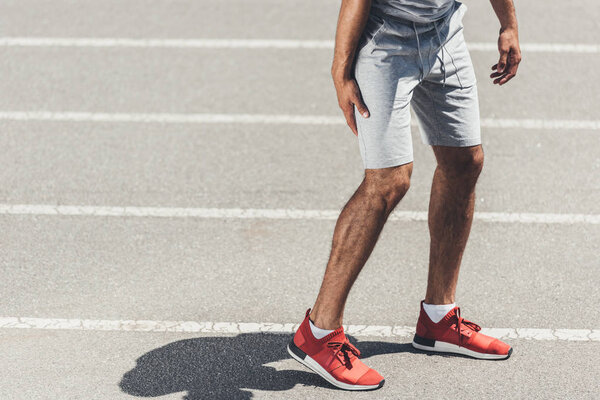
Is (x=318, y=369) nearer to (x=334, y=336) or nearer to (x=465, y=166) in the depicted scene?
(x=334, y=336)

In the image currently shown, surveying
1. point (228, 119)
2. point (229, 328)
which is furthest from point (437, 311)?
point (228, 119)

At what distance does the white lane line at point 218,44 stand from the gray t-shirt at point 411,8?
421 cm

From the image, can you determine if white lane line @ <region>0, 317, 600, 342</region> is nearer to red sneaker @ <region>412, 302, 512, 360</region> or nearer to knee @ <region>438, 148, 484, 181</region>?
red sneaker @ <region>412, 302, 512, 360</region>

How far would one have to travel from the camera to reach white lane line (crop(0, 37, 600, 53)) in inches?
286

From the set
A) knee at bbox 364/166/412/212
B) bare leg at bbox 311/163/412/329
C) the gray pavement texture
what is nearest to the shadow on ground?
the gray pavement texture

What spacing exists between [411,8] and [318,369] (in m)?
1.48

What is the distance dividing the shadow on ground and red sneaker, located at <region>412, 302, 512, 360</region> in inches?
4.4

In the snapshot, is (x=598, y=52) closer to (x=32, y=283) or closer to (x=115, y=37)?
(x=115, y=37)

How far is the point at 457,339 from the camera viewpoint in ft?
11.8

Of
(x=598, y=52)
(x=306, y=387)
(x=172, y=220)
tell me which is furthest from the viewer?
(x=598, y=52)

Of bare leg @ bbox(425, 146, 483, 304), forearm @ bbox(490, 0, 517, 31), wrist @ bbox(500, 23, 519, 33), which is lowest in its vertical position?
bare leg @ bbox(425, 146, 483, 304)

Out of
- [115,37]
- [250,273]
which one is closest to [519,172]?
[250,273]

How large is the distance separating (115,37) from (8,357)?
4.49m

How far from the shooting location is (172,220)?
4770 mm
